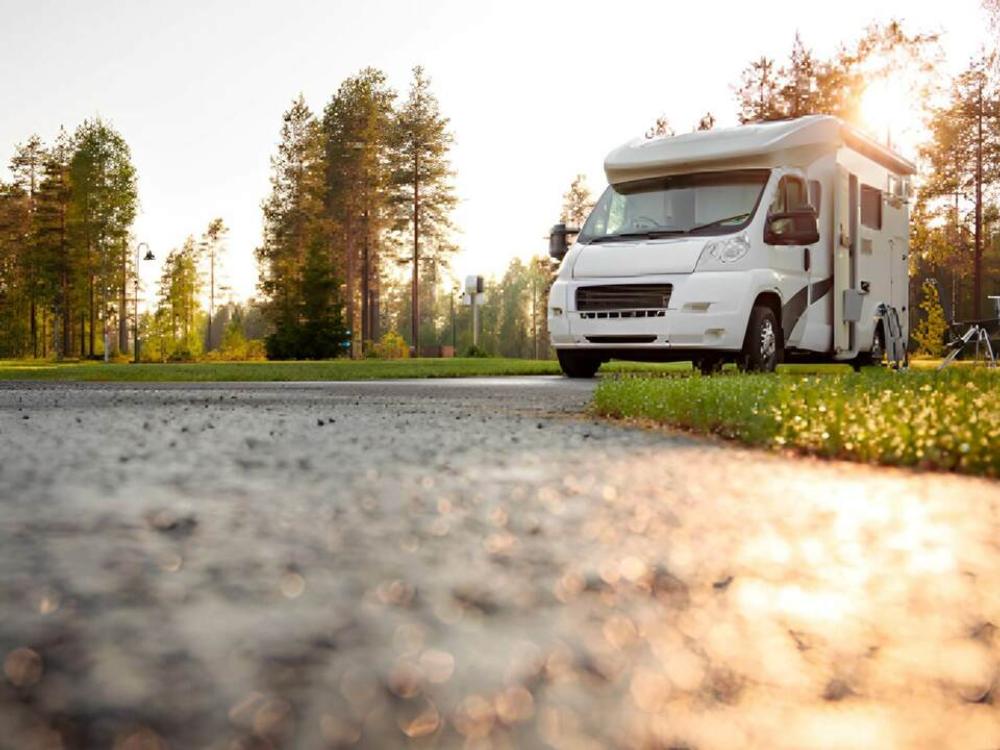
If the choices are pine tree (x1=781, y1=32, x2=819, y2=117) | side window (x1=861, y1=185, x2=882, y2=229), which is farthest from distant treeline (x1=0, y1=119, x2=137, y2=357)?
side window (x1=861, y1=185, x2=882, y2=229)

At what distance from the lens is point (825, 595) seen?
107 inches

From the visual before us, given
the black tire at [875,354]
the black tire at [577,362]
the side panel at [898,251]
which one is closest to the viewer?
the black tire at [577,362]

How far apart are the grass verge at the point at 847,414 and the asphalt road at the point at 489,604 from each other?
0.53m

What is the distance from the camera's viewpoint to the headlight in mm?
13781

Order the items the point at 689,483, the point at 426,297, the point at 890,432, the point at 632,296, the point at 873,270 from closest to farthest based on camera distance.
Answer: the point at 689,483 → the point at 890,432 → the point at 632,296 → the point at 873,270 → the point at 426,297

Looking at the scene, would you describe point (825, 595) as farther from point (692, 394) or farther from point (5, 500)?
point (692, 394)

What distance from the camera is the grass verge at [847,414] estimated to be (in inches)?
220

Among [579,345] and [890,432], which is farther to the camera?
[579,345]

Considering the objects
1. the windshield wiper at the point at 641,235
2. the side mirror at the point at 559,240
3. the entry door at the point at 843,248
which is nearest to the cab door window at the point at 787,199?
the entry door at the point at 843,248

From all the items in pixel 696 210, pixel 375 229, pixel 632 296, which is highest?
pixel 375 229

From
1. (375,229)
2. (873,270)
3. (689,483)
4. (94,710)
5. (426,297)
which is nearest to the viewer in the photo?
(94,710)

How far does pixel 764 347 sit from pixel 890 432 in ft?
27.8

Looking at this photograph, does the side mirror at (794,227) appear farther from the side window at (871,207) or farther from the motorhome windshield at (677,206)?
the side window at (871,207)

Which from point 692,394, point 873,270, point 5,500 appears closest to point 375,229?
point 873,270
